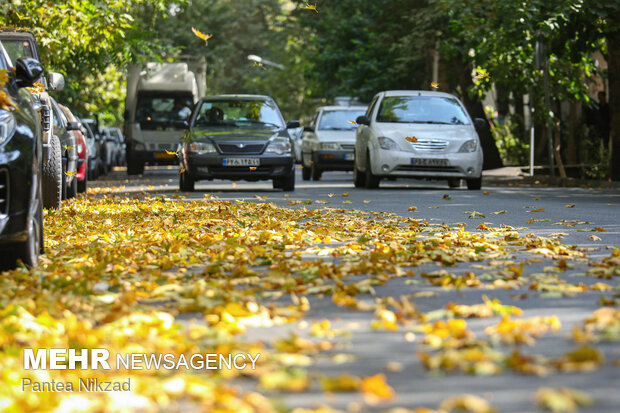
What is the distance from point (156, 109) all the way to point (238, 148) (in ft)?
49.2

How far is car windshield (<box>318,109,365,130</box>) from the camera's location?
28875mm

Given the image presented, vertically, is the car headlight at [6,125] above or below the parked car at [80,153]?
above

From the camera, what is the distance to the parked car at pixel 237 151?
20656 millimetres

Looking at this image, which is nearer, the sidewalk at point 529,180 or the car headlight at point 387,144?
the car headlight at point 387,144

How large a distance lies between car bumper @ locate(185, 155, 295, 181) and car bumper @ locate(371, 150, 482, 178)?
1.67m

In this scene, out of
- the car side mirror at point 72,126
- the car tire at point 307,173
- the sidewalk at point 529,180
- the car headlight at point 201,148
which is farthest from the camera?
the car tire at point 307,173

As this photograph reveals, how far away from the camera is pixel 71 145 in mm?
18344

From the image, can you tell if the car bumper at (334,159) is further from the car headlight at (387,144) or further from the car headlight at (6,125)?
the car headlight at (6,125)

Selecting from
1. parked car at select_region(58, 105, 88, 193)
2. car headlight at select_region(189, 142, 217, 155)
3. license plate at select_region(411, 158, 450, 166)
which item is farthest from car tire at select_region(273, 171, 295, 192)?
parked car at select_region(58, 105, 88, 193)

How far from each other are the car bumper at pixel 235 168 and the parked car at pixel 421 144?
5.63 feet

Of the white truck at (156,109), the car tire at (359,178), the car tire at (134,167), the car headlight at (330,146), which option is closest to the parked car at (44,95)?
the car tire at (359,178)

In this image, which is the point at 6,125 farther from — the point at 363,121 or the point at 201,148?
the point at 363,121

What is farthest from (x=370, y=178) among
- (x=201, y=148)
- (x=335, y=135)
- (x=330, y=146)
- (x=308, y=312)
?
(x=308, y=312)

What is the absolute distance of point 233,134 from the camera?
68.7 feet
